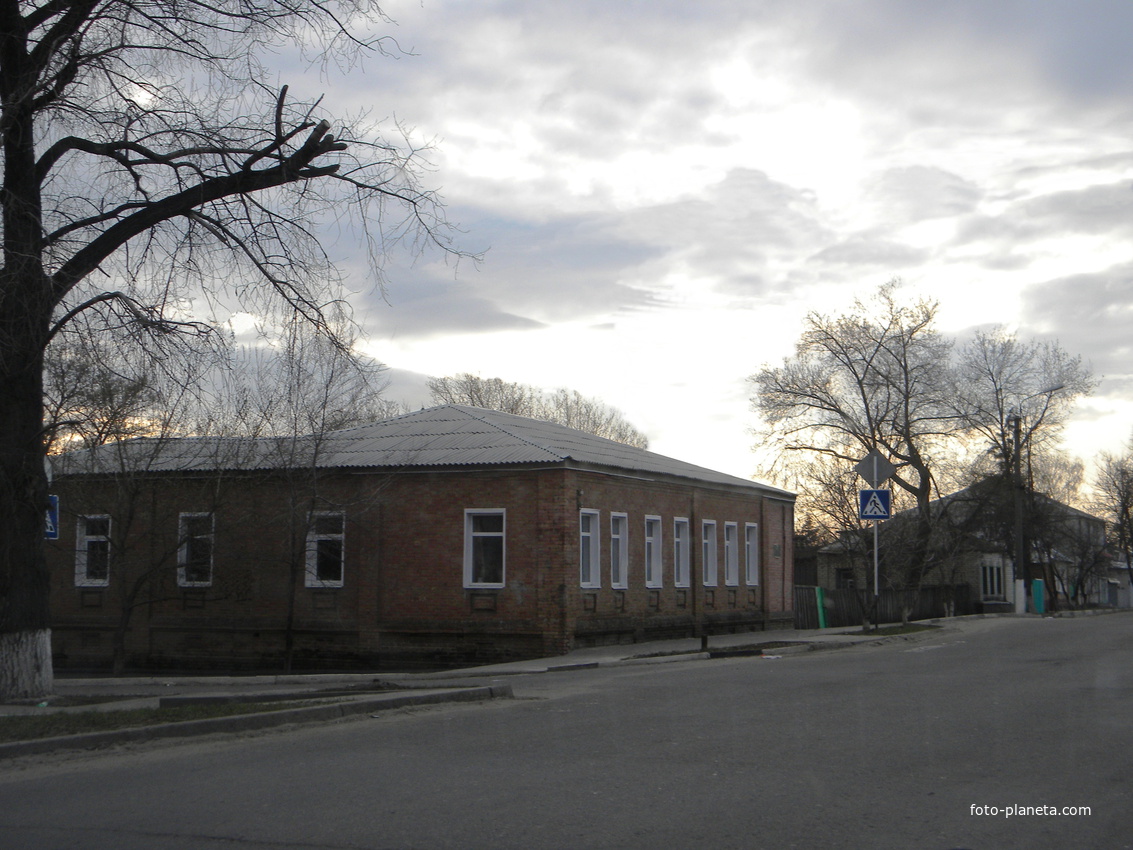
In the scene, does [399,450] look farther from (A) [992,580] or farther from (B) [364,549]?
(A) [992,580]

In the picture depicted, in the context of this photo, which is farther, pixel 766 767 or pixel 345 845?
pixel 766 767

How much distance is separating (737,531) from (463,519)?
1099 cm

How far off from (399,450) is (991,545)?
1758 inches

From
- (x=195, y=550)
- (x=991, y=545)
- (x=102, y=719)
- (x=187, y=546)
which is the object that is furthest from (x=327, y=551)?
(x=991, y=545)

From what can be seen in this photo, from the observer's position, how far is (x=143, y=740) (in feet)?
32.9

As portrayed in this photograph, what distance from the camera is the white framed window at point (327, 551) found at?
26.1 meters

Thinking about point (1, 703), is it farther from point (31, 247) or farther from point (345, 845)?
point (345, 845)

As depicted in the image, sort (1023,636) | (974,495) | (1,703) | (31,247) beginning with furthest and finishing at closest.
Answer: (974,495) < (1023,636) < (1,703) < (31,247)

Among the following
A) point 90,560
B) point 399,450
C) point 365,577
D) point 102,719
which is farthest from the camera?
A: point 90,560

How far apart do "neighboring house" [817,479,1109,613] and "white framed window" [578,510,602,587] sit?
1111 cm

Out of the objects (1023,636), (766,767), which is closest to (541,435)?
(1023,636)

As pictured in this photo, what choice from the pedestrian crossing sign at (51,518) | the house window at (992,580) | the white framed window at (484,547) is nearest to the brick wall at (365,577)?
the white framed window at (484,547)

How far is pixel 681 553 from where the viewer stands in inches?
1196

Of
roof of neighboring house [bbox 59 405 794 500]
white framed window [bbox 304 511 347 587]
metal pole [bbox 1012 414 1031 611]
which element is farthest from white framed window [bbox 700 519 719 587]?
metal pole [bbox 1012 414 1031 611]
